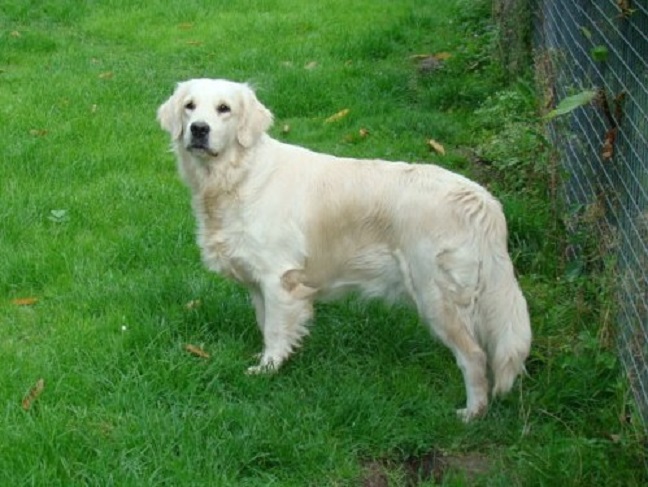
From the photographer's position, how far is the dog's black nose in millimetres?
4727

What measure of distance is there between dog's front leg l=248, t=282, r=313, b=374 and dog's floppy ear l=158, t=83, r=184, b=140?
844 mm

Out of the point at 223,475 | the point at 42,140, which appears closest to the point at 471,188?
the point at 223,475

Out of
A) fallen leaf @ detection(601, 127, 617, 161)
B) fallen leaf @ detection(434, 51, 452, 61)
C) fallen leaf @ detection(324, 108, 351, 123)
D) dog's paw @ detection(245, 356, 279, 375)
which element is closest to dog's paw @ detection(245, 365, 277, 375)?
dog's paw @ detection(245, 356, 279, 375)

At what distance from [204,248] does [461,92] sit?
4332 mm

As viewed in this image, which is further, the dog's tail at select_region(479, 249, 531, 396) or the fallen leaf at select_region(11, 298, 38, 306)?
the fallen leaf at select_region(11, 298, 38, 306)

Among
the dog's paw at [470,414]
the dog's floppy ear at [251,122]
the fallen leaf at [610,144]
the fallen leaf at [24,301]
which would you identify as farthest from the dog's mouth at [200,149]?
the fallen leaf at [610,144]

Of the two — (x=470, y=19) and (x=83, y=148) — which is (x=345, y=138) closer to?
(x=83, y=148)

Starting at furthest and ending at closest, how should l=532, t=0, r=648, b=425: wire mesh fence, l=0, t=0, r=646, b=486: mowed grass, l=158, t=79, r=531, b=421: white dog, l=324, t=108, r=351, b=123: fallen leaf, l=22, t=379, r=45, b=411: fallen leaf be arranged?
l=324, t=108, r=351, b=123: fallen leaf, l=158, t=79, r=531, b=421: white dog, l=22, t=379, r=45, b=411: fallen leaf, l=532, t=0, r=648, b=425: wire mesh fence, l=0, t=0, r=646, b=486: mowed grass

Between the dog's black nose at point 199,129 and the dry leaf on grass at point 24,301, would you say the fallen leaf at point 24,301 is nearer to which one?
the dry leaf on grass at point 24,301

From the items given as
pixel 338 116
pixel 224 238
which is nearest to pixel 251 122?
pixel 224 238

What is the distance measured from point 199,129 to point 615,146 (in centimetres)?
183

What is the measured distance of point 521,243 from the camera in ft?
19.3

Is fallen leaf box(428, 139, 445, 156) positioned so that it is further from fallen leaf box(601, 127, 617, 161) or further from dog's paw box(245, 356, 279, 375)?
dog's paw box(245, 356, 279, 375)

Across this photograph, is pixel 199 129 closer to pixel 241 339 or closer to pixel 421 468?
pixel 241 339
